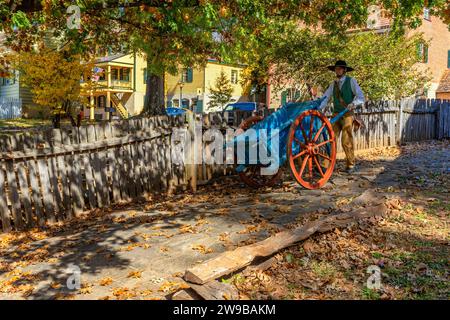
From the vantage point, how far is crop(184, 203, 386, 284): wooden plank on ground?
12.0ft

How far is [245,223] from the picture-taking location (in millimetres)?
5918

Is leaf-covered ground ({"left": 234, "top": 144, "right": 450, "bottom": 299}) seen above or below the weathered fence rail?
below

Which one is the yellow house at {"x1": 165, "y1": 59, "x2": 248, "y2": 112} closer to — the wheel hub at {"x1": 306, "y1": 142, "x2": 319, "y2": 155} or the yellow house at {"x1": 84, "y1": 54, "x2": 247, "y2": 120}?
the yellow house at {"x1": 84, "y1": 54, "x2": 247, "y2": 120}

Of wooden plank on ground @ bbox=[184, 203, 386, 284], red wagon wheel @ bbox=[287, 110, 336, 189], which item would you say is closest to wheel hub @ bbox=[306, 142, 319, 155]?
red wagon wheel @ bbox=[287, 110, 336, 189]

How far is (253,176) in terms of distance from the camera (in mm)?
9000

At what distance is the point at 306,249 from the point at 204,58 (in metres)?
9.39

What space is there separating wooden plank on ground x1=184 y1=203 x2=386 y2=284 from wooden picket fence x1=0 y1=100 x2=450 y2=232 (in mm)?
3890

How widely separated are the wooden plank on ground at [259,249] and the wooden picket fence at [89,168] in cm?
389

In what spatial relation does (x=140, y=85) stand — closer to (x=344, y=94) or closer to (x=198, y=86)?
(x=198, y=86)

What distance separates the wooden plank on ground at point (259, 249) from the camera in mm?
3662

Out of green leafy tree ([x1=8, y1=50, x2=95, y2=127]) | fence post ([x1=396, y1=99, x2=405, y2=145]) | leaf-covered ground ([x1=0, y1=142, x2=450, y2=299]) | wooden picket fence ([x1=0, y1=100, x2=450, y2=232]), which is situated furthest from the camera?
green leafy tree ([x1=8, y1=50, x2=95, y2=127])

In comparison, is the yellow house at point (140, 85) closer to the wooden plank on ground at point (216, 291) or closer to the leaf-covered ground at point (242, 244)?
the leaf-covered ground at point (242, 244)
